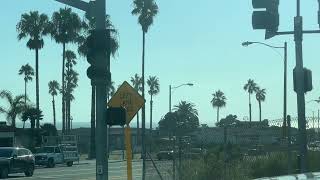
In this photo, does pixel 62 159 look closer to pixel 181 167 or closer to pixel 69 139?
pixel 69 139

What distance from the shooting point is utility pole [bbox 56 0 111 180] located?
16.1m

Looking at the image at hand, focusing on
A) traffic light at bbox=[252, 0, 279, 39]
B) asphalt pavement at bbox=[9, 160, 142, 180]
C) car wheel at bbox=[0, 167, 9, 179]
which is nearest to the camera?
traffic light at bbox=[252, 0, 279, 39]

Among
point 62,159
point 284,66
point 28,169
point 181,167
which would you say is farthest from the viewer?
point 62,159

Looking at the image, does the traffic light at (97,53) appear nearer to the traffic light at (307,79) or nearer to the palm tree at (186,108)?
the traffic light at (307,79)

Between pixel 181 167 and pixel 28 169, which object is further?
pixel 28 169

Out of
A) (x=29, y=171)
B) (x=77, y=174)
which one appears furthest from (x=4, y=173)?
(x=77, y=174)

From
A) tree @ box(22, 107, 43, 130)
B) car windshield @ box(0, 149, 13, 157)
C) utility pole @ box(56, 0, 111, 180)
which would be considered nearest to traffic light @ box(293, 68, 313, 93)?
utility pole @ box(56, 0, 111, 180)

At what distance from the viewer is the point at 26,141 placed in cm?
7262

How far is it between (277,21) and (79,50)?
54.0 m

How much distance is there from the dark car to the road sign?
22.5m

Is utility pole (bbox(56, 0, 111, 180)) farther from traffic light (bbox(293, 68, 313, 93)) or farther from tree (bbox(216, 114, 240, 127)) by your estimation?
tree (bbox(216, 114, 240, 127))

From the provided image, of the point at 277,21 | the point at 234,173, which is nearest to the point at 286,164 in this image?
the point at 234,173

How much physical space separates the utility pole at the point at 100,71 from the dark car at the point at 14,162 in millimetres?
23067

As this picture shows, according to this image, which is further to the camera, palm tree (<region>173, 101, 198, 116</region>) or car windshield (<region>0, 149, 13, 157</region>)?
palm tree (<region>173, 101, 198, 116</region>)
